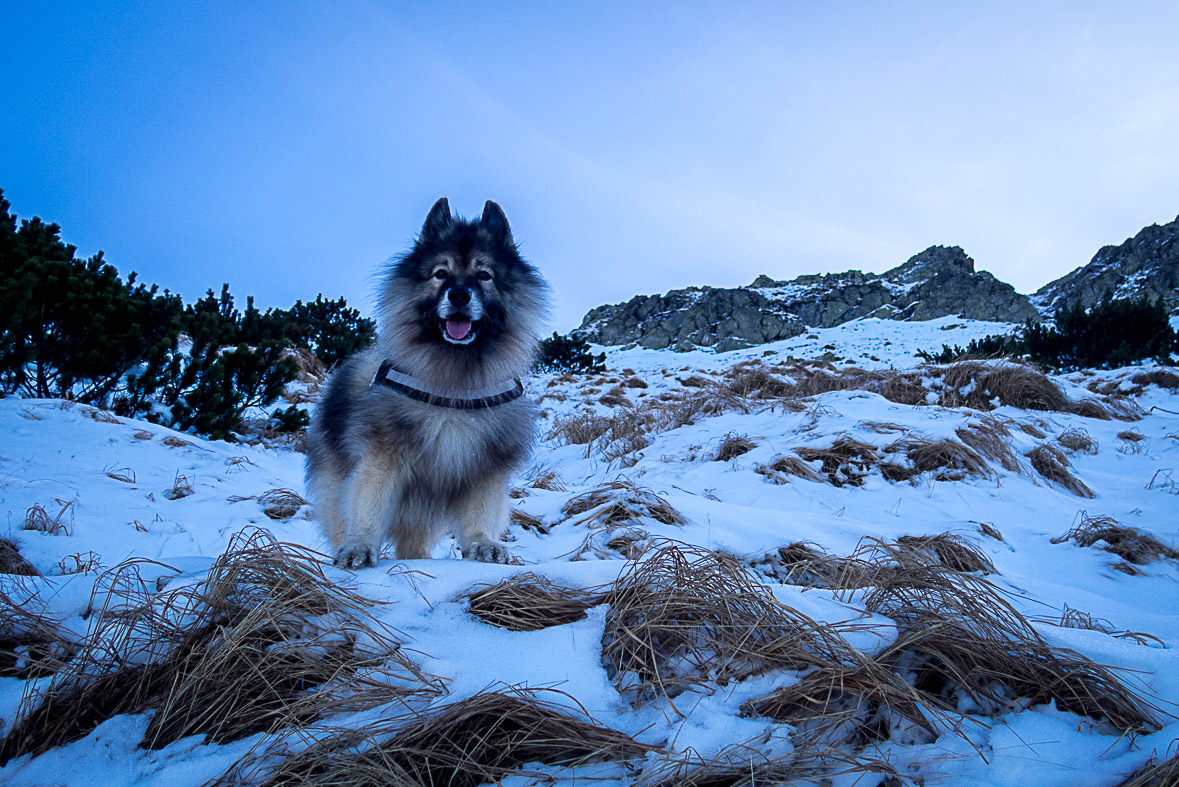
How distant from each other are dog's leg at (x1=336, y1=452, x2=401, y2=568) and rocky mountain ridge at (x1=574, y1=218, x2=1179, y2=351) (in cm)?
5107

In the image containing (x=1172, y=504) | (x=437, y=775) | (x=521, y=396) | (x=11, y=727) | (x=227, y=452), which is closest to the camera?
(x=437, y=775)

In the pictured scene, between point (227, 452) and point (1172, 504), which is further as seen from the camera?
point (227, 452)

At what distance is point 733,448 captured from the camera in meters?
5.22

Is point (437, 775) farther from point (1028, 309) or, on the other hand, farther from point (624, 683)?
point (1028, 309)

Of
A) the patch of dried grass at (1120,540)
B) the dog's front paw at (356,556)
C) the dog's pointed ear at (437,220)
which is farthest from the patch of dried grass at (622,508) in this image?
the patch of dried grass at (1120,540)

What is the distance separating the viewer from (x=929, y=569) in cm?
177

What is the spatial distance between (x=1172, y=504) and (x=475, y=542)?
487 centimetres

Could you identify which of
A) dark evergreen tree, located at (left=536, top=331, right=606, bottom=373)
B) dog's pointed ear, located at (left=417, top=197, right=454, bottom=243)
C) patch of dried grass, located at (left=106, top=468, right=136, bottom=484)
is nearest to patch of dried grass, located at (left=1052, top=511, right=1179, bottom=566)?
dog's pointed ear, located at (left=417, top=197, right=454, bottom=243)

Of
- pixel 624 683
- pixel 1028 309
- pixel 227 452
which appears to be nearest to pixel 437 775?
pixel 624 683

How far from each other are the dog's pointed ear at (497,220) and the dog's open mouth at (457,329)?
2.20 feet

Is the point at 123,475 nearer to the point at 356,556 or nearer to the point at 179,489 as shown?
the point at 179,489

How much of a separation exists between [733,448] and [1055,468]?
2.66 metres

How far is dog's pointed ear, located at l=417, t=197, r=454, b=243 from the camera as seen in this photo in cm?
307

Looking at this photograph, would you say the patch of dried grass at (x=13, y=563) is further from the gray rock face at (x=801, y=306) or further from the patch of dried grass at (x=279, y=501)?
the gray rock face at (x=801, y=306)
